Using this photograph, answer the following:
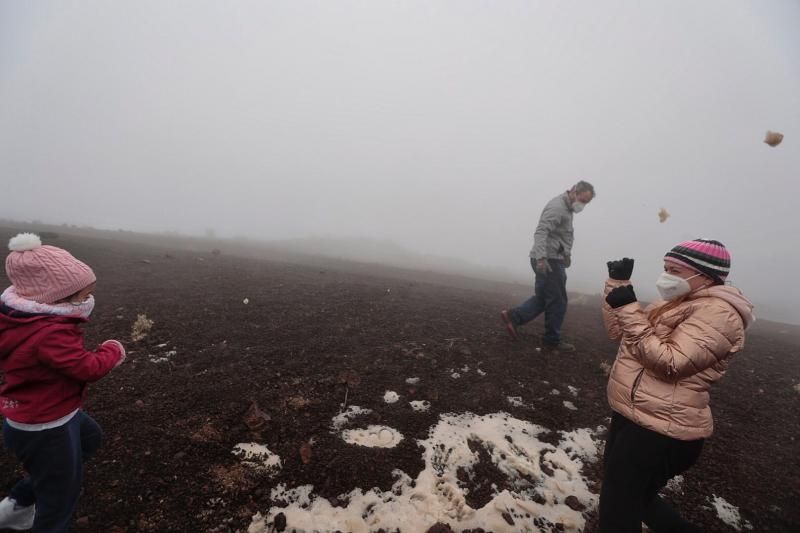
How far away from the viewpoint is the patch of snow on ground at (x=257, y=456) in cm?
359

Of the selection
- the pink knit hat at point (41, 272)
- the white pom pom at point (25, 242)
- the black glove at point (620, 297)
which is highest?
the black glove at point (620, 297)

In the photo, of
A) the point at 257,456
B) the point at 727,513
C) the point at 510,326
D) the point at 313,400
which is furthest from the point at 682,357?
the point at 510,326

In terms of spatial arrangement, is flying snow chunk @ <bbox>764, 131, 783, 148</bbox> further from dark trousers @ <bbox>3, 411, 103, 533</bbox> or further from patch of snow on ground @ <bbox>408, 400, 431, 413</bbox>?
dark trousers @ <bbox>3, 411, 103, 533</bbox>

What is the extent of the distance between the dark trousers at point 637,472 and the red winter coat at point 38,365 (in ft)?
13.7

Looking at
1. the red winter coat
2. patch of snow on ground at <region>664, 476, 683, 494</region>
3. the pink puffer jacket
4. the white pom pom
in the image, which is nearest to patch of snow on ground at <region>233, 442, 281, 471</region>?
the red winter coat

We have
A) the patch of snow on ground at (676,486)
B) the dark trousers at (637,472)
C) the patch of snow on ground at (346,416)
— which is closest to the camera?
the dark trousers at (637,472)

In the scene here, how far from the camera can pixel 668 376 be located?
8.58 feet

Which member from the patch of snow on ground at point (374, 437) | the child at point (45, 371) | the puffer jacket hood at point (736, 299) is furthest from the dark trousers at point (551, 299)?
the child at point (45, 371)

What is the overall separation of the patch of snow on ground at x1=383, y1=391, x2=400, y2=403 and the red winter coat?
3521 millimetres

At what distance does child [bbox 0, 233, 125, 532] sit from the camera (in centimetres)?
235

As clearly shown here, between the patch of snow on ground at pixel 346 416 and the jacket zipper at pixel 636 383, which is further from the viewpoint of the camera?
the patch of snow on ground at pixel 346 416

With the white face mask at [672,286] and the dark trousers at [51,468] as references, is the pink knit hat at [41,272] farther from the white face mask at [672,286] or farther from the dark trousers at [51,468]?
the white face mask at [672,286]

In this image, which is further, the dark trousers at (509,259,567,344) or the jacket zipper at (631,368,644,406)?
the dark trousers at (509,259,567,344)

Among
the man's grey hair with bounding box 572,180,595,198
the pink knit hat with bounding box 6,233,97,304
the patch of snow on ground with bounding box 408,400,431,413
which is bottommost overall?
the patch of snow on ground with bounding box 408,400,431,413
